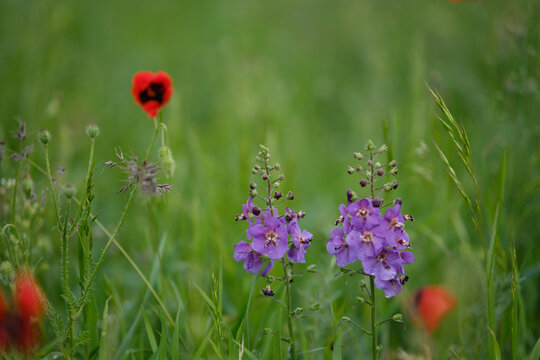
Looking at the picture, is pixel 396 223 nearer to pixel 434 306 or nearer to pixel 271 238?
pixel 271 238

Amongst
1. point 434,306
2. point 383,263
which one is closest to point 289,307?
point 383,263

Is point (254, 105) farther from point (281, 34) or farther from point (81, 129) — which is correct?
point (281, 34)

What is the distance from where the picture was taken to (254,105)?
300 cm

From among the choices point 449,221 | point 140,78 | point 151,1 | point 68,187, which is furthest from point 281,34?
point 68,187

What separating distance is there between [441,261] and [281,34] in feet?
13.0

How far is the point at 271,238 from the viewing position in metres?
1.09

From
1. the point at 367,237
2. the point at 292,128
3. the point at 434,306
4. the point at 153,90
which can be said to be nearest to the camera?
the point at 367,237

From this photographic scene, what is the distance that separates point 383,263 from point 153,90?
86 cm

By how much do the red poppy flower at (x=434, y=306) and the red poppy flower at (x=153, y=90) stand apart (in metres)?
1.09

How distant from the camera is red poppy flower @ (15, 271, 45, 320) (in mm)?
1139

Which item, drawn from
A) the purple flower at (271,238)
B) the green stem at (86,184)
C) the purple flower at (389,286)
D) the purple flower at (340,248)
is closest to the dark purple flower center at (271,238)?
the purple flower at (271,238)

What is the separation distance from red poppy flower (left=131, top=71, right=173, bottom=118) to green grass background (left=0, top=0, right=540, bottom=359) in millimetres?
322

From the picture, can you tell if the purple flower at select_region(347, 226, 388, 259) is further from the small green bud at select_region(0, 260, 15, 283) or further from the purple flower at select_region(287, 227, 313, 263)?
the small green bud at select_region(0, 260, 15, 283)

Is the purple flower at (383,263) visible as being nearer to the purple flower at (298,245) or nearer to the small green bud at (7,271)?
the purple flower at (298,245)
